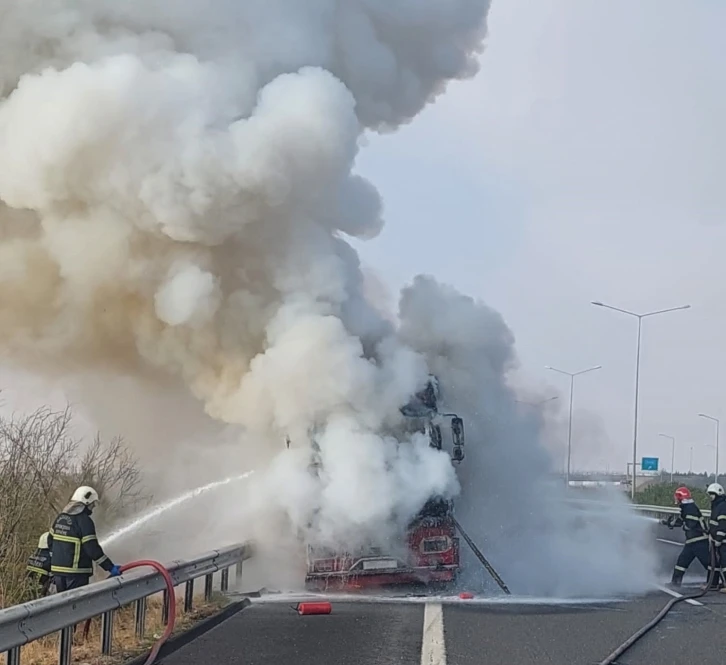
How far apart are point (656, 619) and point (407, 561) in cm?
360

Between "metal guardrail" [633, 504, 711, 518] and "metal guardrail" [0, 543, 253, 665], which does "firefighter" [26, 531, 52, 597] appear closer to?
"metal guardrail" [0, 543, 253, 665]

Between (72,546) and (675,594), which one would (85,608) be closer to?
(72,546)

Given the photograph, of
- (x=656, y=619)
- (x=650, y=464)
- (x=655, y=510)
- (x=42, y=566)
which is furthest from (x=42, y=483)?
(x=650, y=464)

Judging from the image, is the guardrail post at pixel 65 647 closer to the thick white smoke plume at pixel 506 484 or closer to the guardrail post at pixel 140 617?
the guardrail post at pixel 140 617

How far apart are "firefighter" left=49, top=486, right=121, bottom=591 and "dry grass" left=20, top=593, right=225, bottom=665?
0.56 metres

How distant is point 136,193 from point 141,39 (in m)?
2.35

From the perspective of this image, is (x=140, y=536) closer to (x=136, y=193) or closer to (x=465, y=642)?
(x=136, y=193)

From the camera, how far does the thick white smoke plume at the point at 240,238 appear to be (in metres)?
15.0

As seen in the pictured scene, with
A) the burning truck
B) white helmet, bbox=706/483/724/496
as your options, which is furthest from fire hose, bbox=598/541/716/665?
the burning truck

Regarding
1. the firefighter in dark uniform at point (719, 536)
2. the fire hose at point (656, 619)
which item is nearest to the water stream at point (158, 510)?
the fire hose at point (656, 619)

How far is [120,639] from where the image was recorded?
982cm

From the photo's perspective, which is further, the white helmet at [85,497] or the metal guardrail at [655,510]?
the metal guardrail at [655,510]

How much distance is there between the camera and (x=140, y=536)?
15.8 meters

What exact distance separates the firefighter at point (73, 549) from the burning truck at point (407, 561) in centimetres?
472
